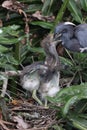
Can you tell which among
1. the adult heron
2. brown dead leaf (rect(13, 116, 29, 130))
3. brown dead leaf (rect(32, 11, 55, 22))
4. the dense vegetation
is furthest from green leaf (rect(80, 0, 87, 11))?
brown dead leaf (rect(13, 116, 29, 130))

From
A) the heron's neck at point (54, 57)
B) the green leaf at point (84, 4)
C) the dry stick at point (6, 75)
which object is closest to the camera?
the heron's neck at point (54, 57)

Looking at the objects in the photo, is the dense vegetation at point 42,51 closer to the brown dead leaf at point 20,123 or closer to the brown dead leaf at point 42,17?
the brown dead leaf at point 42,17

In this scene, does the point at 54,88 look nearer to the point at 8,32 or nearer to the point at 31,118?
the point at 31,118

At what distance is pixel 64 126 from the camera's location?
300 cm

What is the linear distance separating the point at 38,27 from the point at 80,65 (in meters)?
0.62

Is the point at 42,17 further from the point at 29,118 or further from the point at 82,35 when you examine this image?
the point at 29,118

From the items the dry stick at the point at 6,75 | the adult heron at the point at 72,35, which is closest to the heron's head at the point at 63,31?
the adult heron at the point at 72,35

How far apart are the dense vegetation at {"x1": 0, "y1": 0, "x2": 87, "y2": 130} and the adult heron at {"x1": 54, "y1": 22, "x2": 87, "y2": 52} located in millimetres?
216

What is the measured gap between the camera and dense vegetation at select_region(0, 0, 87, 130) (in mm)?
2912

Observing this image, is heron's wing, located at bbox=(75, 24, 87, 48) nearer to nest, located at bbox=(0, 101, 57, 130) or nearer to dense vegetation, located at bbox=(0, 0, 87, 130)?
dense vegetation, located at bbox=(0, 0, 87, 130)

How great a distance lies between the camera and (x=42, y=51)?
3.43 metres

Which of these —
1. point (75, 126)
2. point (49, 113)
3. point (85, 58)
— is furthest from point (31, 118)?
point (85, 58)

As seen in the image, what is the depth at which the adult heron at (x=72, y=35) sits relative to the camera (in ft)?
10.1

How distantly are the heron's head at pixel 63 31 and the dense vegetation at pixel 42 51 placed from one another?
220 mm
